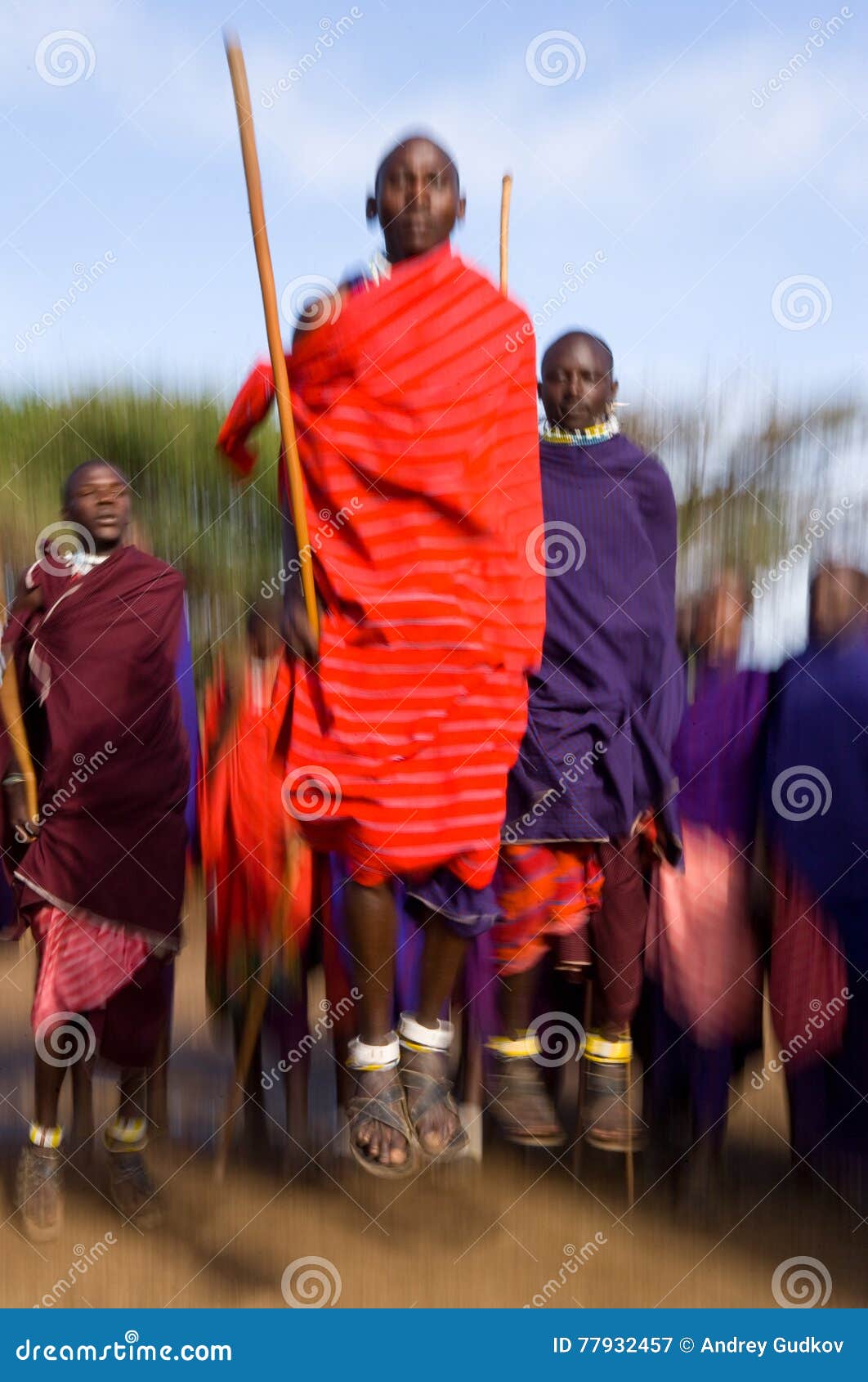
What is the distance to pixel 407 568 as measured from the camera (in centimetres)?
353

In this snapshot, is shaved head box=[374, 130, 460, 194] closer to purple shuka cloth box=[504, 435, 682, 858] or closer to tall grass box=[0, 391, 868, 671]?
purple shuka cloth box=[504, 435, 682, 858]

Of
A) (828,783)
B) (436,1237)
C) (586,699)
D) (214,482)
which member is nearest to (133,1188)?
(436,1237)

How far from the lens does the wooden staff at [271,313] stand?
3.44 m

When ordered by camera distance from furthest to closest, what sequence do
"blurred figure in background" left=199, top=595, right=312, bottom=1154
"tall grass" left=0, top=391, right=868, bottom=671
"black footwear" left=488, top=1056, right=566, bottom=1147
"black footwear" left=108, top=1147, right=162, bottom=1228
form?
"tall grass" left=0, top=391, right=868, bottom=671, "blurred figure in background" left=199, top=595, right=312, bottom=1154, "black footwear" left=108, top=1147, right=162, bottom=1228, "black footwear" left=488, top=1056, right=566, bottom=1147

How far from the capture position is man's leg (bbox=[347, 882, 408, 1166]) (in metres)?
3.37

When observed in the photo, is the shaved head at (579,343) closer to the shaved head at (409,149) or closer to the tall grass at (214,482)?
the shaved head at (409,149)

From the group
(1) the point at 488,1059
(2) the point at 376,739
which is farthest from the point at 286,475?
(1) the point at 488,1059

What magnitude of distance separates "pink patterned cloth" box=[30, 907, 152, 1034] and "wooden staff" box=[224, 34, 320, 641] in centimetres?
157

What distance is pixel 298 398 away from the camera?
142 inches

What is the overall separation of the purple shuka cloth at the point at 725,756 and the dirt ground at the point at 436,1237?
102 cm

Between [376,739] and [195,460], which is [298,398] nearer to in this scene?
[376,739]

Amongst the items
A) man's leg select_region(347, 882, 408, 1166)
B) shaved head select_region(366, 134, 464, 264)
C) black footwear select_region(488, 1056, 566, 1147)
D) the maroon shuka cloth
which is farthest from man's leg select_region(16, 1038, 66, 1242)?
shaved head select_region(366, 134, 464, 264)

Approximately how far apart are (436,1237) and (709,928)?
120 cm

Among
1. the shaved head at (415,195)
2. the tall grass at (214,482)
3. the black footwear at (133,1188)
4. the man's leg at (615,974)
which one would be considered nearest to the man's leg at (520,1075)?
the man's leg at (615,974)
